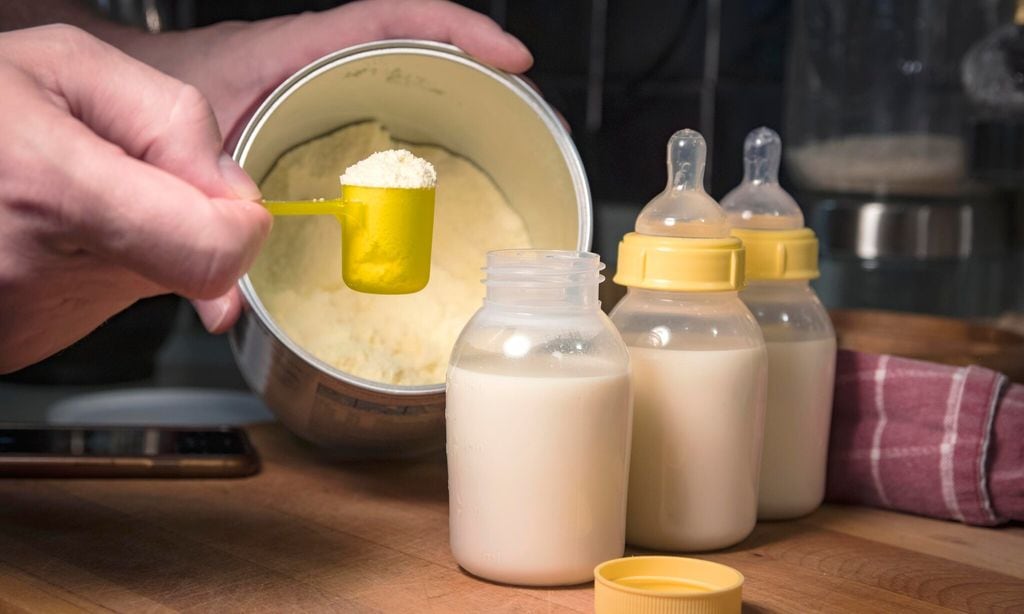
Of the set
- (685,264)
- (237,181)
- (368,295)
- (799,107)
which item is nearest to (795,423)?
(685,264)

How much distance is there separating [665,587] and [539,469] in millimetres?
97

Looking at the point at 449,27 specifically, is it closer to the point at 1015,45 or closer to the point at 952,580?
the point at 952,580

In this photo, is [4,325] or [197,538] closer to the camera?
[4,325]

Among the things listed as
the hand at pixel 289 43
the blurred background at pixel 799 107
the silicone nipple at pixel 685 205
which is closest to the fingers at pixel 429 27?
the hand at pixel 289 43

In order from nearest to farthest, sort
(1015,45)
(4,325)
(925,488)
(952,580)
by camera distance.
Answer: (4,325) → (952,580) → (925,488) → (1015,45)

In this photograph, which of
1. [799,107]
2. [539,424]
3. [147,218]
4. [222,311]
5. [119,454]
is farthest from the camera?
[799,107]

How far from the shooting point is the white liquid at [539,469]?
684 mm

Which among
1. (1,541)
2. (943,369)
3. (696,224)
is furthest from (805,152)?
(1,541)

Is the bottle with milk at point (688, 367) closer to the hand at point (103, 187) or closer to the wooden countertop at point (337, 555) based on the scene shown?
the wooden countertop at point (337, 555)

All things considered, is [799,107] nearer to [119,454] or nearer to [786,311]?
[786,311]

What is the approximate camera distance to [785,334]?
2.83 feet

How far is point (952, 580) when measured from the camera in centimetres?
77

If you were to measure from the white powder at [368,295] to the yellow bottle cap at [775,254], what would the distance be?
19cm

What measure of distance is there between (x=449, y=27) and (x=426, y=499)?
13.9 inches
